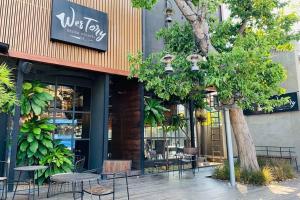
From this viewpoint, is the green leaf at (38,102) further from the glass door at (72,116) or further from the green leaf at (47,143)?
the green leaf at (47,143)

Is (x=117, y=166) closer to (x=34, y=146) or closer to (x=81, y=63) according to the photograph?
(x=34, y=146)

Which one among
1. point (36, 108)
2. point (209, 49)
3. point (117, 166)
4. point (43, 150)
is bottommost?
point (117, 166)

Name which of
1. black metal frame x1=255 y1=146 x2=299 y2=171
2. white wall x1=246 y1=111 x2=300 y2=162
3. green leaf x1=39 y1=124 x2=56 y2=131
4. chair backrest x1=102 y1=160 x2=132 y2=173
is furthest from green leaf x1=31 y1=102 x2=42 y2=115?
white wall x1=246 y1=111 x2=300 y2=162

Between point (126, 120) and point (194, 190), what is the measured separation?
3724 millimetres

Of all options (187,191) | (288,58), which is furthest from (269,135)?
(187,191)

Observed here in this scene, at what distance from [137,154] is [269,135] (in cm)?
535

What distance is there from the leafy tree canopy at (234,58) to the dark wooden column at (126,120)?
1769 mm

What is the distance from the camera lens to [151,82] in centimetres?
618

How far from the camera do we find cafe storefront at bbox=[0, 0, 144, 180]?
239 inches

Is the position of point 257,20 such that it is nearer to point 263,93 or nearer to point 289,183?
point 263,93

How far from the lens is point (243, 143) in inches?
270

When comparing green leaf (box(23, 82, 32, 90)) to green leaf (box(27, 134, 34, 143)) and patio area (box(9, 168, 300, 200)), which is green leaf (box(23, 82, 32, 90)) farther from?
patio area (box(9, 168, 300, 200))

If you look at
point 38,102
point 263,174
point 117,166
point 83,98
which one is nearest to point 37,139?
point 38,102

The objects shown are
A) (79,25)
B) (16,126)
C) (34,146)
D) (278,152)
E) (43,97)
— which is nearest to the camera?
(16,126)
